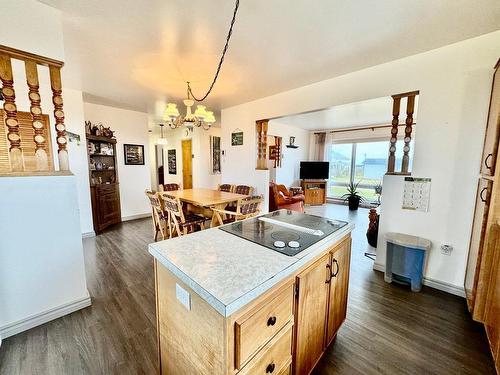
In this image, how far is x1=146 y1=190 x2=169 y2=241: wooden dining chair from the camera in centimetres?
327

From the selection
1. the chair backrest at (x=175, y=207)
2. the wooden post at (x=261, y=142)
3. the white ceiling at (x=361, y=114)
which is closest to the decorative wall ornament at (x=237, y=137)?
the wooden post at (x=261, y=142)

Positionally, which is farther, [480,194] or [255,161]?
[255,161]

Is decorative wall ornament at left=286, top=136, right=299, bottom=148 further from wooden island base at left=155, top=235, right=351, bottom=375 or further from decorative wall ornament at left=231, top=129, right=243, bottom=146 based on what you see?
wooden island base at left=155, top=235, right=351, bottom=375

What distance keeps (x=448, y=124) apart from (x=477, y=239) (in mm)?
1152

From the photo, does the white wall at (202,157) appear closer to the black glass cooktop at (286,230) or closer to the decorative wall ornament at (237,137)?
the decorative wall ornament at (237,137)

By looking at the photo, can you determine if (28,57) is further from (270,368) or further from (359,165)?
(359,165)

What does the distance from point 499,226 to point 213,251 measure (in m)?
1.95

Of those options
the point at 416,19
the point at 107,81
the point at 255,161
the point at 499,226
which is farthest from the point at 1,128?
the point at 499,226

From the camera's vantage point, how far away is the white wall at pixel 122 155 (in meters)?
4.69

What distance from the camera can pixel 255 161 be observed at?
4.36 metres

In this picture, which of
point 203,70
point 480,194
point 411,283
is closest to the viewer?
point 480,194

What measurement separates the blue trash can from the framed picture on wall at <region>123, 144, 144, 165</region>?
204 inches

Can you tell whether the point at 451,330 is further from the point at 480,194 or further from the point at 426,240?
the point at 480,194

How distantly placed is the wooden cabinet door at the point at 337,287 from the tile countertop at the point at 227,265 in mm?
168
